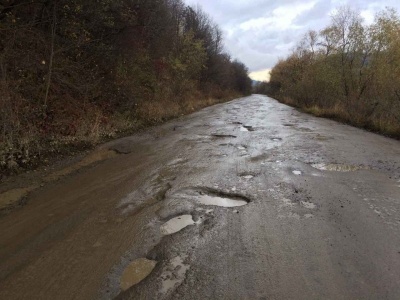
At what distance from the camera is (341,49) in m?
23.7

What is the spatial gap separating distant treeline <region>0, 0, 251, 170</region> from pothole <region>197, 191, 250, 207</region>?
3.99 m

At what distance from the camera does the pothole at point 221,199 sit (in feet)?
16.1

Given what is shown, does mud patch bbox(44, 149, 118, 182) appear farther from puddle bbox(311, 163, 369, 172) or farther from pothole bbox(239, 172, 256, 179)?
puddle bbox(311, 163, 369, 172)

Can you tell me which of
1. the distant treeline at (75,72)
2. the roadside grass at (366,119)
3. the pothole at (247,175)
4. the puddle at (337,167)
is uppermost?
the distant treeline at (75,72)

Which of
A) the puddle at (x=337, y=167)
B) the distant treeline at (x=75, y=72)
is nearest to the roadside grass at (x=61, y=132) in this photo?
the distant treeline at (x=75, y=72)

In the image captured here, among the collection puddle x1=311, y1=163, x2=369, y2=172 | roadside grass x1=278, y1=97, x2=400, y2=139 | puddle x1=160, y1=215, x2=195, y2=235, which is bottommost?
roadside grass x1=278, y1=97, x2=400, y2=139

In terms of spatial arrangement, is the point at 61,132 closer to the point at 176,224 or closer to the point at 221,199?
the point at 221,199

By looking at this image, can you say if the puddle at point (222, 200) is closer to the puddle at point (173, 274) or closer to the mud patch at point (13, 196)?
the puddle at point (173, 274)

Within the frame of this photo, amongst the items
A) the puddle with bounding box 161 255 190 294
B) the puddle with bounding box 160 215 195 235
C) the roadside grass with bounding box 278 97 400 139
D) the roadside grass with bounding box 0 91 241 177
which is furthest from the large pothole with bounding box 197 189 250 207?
the roadside grass with bounding box 278 97 400 139

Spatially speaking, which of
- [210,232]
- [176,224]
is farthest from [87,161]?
[210,232]

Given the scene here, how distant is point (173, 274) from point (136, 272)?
0.37 m

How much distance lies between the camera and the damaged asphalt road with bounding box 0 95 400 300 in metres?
2.96

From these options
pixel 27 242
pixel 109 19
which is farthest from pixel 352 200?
pixel 109 19

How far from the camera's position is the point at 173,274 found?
10.2 feet
